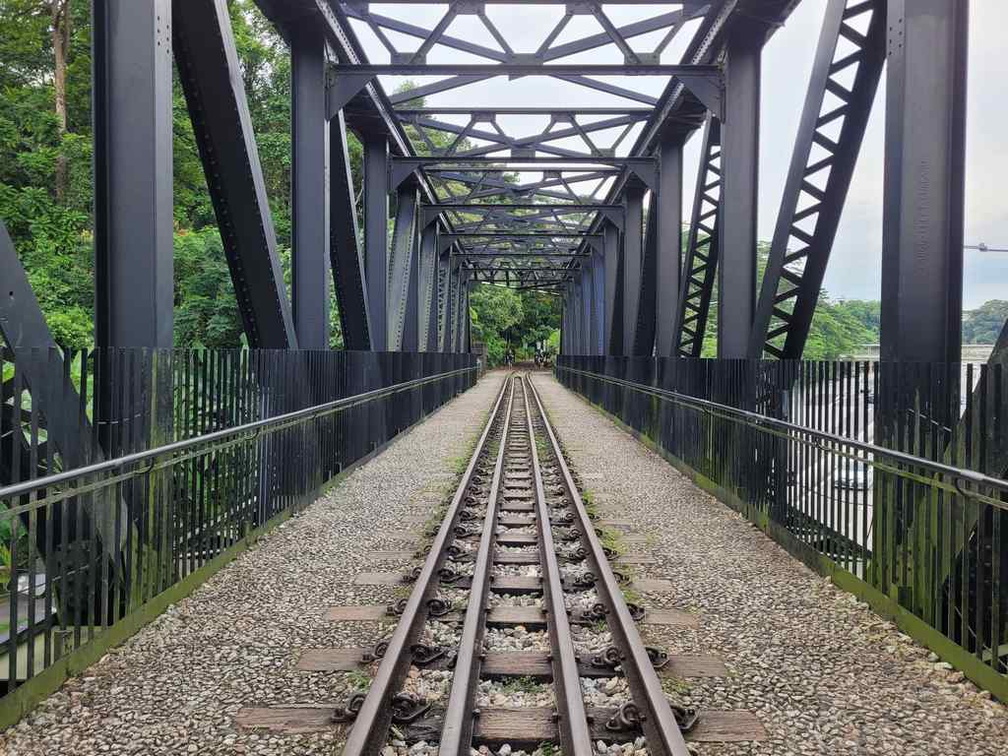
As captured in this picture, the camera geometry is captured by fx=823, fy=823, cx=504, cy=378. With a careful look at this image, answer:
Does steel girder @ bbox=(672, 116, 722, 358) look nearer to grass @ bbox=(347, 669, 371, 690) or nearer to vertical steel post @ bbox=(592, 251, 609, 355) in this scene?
grass @ bbox=(347, 669, 371, 690)

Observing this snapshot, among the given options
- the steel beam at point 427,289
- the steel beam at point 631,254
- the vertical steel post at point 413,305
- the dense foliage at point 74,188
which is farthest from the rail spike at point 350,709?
the steel beam at point 427,289

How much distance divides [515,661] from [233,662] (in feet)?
4.52

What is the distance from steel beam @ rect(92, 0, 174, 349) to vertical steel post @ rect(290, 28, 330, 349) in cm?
503

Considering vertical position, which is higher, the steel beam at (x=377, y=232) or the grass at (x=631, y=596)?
the steel beam at (x=377, y=232)

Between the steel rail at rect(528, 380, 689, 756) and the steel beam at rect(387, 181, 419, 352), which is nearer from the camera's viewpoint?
the steel rail at rect(528, 380, 689, 756)

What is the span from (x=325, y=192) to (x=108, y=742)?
7942 mm

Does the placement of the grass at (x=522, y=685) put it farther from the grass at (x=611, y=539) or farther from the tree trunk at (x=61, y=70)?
the tree trunk at (x=61, y=70)

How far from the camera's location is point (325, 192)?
1017 cm

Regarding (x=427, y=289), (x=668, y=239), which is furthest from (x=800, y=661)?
(x=427, y=289)

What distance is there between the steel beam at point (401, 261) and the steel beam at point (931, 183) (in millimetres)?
11584

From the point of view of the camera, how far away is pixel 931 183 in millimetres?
5148

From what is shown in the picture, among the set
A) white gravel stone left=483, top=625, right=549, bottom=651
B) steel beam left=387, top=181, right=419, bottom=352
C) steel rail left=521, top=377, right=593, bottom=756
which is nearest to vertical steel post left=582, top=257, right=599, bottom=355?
steel beam left=387, top=181, right=419, bottom=352

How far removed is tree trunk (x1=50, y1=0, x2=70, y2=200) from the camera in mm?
20547

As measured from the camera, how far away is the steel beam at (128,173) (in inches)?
193
